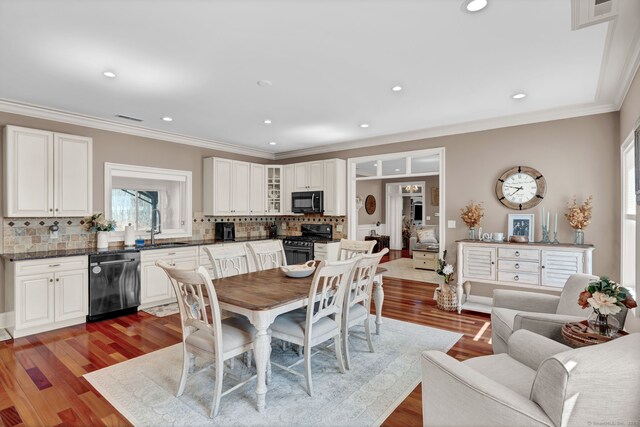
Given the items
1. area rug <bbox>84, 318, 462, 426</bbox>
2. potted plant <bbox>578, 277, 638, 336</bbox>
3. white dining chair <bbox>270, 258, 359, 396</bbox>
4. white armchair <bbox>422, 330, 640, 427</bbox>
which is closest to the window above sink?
area rug <bbox>84, 318, 462, 426</bbox>

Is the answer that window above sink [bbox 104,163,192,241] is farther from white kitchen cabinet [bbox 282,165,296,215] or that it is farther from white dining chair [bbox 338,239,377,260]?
white dining chair [bbox 338,239,377,260]

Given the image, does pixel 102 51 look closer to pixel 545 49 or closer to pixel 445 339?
pixel 545 49

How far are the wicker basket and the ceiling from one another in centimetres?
238

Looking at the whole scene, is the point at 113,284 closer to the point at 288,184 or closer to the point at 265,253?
the point at 265,253

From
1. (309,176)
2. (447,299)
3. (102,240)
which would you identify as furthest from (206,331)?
(309,176)

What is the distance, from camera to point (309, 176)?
6355mm

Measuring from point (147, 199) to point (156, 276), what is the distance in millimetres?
1331

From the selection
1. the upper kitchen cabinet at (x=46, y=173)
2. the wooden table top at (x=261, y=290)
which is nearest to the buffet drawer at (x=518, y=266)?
the wooden table top at (x=261, y=290)

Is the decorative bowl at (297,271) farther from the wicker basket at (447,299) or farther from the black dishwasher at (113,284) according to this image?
the black dishwasher at (113,284)

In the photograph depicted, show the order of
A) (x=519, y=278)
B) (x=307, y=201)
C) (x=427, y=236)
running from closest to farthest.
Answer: (x=519, y=278) → (x=307, y=201) → (x=427, y=236)

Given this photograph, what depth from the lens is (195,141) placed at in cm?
566

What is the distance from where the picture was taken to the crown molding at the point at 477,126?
13.1 feet

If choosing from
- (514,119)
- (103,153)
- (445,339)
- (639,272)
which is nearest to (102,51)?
(103,153)

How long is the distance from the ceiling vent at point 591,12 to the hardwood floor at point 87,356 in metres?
2.77
